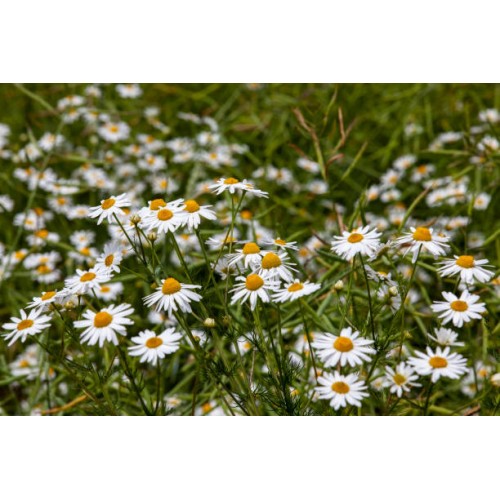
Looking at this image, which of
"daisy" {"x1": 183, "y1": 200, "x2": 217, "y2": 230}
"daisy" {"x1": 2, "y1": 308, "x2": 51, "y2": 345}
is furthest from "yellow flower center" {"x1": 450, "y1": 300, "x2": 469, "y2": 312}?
"daisy" {"x1": 2, "y1": 308, "x2": 51, "y2": 345}

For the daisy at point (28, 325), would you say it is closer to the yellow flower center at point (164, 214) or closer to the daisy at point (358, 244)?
the yellow flower center at point (164, 214)

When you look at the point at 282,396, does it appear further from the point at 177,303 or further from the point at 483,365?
the point at 483,365

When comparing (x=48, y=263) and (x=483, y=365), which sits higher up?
(x=48, y=263)

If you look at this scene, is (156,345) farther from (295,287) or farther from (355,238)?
(355,238)

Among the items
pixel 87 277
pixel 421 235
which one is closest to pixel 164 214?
pixel 87 277

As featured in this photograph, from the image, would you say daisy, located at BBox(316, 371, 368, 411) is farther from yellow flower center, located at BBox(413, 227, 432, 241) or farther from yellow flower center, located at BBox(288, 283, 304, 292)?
yellow flower center, located at BBox(413, 227, 432, 241)

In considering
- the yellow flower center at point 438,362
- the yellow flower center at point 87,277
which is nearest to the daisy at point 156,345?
the yellow flower center at point 87,277

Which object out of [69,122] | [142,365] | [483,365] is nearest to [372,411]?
[483,365]
